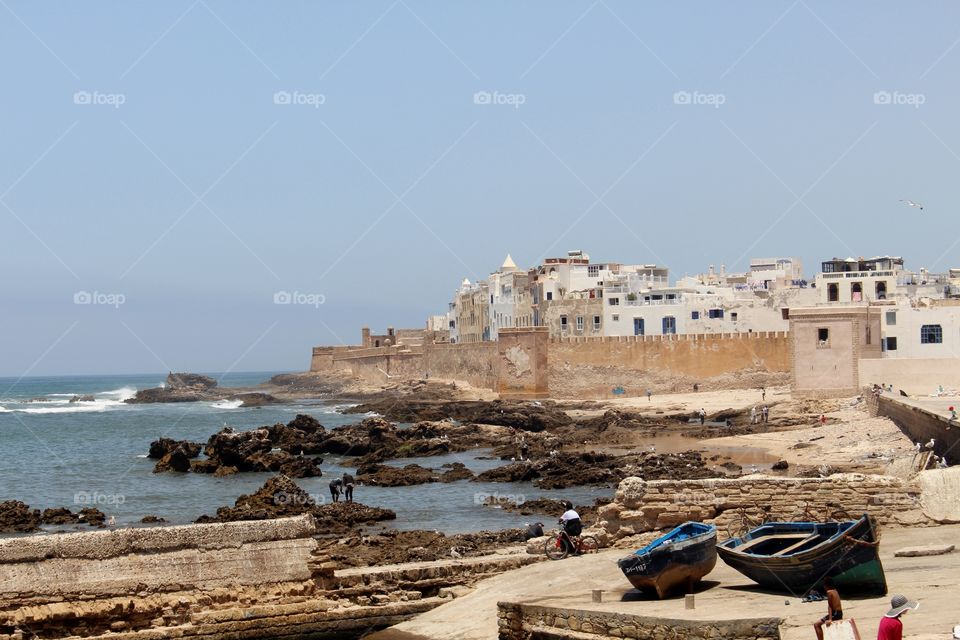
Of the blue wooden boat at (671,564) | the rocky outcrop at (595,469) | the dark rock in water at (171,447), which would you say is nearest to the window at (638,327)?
the rocky outcrop at (595,469)

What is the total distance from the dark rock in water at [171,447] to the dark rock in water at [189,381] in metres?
73.4

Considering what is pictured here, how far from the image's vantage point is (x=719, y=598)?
957cm

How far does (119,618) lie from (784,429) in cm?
2769

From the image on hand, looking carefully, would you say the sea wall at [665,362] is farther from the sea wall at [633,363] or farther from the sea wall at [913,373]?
the sea wall at [913,373]

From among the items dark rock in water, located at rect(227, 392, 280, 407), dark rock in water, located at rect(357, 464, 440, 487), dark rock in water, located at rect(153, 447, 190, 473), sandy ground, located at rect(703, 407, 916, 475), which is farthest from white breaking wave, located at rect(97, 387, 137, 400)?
sandy ground, located at rect(703, 407, 916, 475)

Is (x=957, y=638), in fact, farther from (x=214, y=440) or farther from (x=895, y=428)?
(x=214, y=440)

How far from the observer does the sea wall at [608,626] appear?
8.22 metres

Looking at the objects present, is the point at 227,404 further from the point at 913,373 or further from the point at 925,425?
the point at 925,425

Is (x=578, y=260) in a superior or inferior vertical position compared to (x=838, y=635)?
superior

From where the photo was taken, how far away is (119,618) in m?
10.6

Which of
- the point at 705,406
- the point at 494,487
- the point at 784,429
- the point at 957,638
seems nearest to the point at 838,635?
the point at 957,638

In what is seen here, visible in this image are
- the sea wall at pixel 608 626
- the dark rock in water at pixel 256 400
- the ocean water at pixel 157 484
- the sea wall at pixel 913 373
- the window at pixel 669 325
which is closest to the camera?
the sea wall at pixel 608 626

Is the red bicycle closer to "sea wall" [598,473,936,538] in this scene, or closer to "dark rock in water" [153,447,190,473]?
"sea wall" [598,473,936,538]

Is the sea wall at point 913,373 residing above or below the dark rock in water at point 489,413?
above
